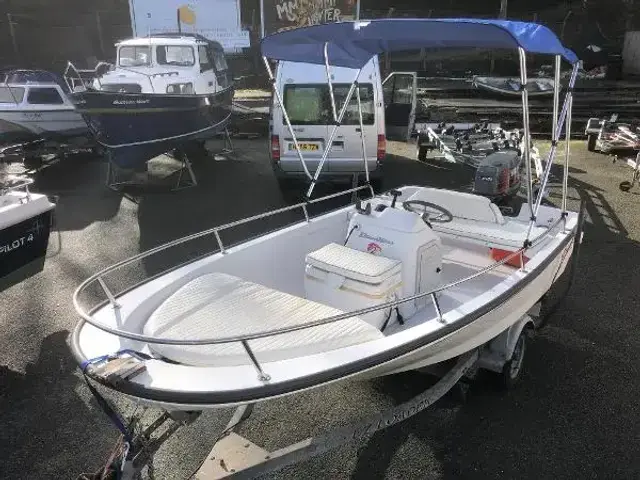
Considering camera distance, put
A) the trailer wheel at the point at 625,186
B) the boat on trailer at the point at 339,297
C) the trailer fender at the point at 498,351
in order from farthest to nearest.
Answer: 1. the trailer wheel at the point at 625,186
2. the trailer fender at the point at 498,351
3. the boat on trailer at the point at 339,297

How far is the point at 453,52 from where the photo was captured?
2262 centimetres

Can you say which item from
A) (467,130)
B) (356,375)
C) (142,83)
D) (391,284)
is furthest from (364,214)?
(142,83)

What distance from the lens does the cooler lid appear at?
3.51 meters

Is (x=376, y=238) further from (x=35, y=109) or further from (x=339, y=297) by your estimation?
(x=35, y=109)

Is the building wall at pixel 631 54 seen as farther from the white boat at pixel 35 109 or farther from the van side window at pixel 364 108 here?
the white boat at pixel 35 109

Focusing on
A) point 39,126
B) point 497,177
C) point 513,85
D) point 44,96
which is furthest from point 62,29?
point 497,177

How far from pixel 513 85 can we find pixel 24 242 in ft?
43.5

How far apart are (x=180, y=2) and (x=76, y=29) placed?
8.03 m

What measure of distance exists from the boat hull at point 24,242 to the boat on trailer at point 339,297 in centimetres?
132

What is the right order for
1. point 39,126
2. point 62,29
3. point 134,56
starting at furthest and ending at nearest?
Answer: 1. point 62,29
2. point 134,56
3. point 39,126

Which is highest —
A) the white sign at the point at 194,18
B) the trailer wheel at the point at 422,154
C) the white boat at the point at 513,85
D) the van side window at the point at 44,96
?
the white sign at the point at 194,18

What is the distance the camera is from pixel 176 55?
1130 cm

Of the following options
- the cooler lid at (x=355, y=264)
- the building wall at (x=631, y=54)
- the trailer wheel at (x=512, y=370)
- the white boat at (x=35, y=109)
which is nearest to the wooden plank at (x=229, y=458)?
the cooler lid at (x=355, y=264)

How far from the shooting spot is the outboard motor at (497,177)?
23.3 feet
